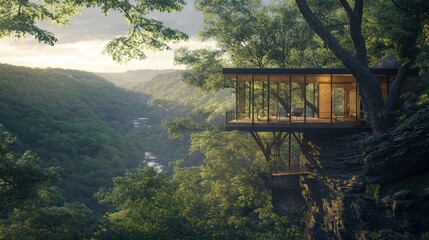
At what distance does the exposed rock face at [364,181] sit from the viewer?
43.4 ft

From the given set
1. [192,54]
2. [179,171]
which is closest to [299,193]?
[179,171]

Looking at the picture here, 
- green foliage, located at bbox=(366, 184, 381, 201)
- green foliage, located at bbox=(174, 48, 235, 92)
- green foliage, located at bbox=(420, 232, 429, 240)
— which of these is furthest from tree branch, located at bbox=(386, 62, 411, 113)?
green foliage, located at bbox=(174, 48, 235, 92)

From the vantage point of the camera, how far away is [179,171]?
103 feet

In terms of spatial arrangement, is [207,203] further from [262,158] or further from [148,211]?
[148,211]

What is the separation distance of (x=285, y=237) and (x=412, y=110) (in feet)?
28.8

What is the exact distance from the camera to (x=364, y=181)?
16406 mm

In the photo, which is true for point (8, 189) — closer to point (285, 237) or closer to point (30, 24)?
point (30, 24)

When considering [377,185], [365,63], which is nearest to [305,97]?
[365,63]

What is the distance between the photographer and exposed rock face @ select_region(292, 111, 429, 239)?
1323 centimetres

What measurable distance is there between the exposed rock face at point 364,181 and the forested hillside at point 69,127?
41.9 metres

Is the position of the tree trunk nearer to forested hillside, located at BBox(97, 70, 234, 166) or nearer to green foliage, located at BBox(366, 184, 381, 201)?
green foliage, located at BBox(366, 184, 381, 201)

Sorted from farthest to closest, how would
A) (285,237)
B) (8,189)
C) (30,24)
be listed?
(285,237) < (8,189) < (30,24)

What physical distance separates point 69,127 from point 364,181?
75.8m

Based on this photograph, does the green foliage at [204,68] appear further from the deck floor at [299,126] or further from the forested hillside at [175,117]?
the forested hillside at [175,117]
